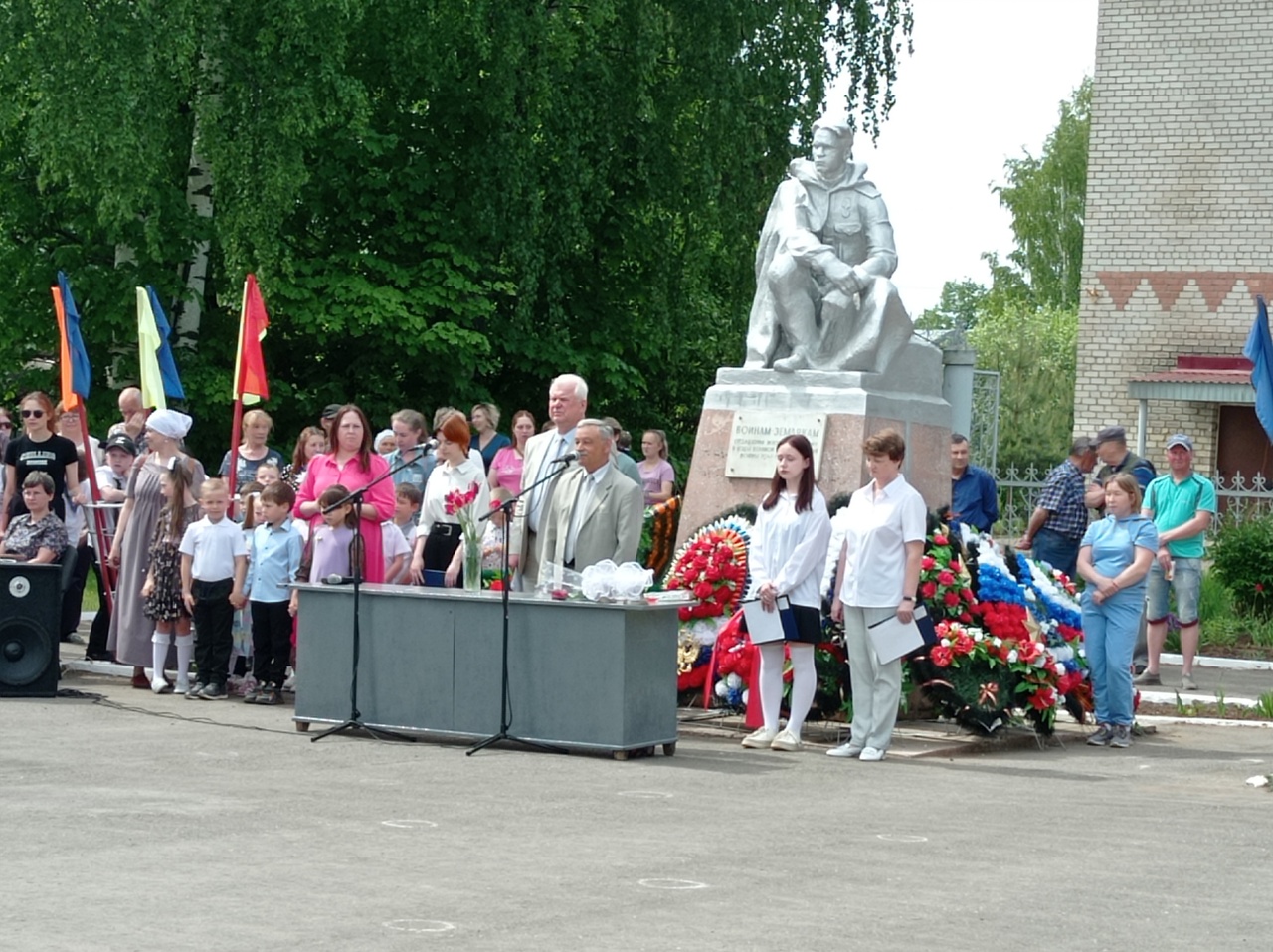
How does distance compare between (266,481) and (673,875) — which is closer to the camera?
(673,875)

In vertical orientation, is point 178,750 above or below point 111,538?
below

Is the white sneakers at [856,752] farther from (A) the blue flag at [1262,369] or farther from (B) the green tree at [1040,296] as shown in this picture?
(B) the green tree at [1040,296]

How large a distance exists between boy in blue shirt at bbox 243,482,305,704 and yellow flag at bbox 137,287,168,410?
2331mm

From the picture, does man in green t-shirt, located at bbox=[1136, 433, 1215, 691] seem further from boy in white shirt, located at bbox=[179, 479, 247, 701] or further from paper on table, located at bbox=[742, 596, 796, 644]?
boy in white shirt, located at bbox=[179, 479, 247, 701]

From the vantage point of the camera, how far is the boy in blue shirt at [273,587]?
13172mm

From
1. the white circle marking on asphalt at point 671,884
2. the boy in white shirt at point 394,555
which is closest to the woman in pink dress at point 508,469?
the boy in white shirt at point 394,555

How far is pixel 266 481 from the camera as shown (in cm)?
1398

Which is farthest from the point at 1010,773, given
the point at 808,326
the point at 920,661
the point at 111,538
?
the point at 111,538

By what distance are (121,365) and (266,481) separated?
32.7 feet

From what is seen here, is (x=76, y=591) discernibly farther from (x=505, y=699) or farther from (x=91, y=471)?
(x=505, y=699)

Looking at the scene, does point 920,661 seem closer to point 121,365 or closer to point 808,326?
point 808,326

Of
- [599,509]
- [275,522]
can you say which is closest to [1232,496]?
[275,522]

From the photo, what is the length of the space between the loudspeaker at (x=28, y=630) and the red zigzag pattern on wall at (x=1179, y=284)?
71.4ft

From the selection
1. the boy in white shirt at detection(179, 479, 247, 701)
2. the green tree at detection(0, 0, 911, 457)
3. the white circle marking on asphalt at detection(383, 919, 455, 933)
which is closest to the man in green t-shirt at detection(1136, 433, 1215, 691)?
the boy in white shirt at detection(179, 479, 247, 701)
